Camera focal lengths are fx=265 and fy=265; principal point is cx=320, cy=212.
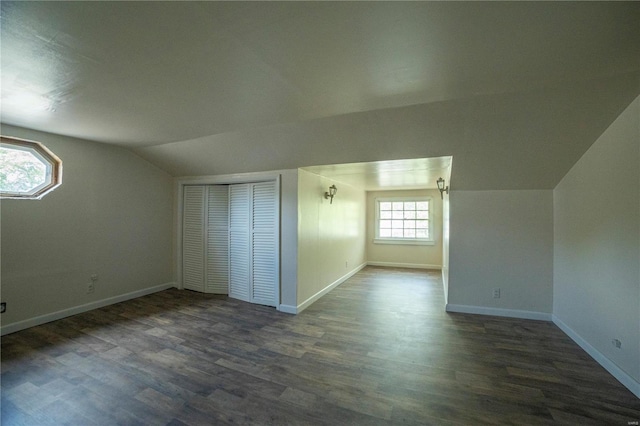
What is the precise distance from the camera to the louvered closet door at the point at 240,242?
4.27m

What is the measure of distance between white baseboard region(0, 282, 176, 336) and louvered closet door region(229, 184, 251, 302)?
57.3 inches

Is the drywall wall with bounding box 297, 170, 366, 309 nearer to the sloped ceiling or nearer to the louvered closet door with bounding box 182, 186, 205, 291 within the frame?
the sloped ceiling

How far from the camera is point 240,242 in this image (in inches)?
172

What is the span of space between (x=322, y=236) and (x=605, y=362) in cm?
344

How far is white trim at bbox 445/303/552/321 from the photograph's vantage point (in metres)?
3.52

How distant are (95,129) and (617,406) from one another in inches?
219

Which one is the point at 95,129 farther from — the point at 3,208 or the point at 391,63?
the point at 391,63

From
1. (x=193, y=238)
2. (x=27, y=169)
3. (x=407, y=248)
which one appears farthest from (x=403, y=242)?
(x=27, y=169)

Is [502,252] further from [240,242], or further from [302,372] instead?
[240,242]

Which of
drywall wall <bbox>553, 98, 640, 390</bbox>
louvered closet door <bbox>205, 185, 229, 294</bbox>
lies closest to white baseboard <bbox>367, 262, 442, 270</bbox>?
drywall wall <bbox>553, 98, 640, 390</bbox>

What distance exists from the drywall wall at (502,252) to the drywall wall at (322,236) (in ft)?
6.50

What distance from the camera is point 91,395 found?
2025mm

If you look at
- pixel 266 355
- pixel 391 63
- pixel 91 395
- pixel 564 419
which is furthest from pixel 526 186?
pixel 91 395

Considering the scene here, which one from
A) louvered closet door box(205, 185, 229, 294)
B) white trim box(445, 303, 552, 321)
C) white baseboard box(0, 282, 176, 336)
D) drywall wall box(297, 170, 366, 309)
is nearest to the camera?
white baseboard box(0, 282, 176, 336)
